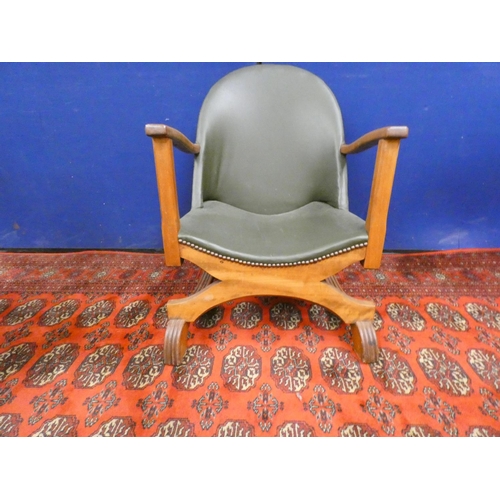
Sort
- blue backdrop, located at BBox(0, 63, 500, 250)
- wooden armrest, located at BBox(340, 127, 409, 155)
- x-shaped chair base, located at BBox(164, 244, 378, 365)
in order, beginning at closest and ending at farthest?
wooden armrest, located at BBox(340, 127, 409, 155) → x-shaped chair base, located at BBox(164, 244, 378, 365) → blue backdrop, located at BBox(0, 63, 500, 250)

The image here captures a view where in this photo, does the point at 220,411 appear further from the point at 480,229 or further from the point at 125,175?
the point at 480,229

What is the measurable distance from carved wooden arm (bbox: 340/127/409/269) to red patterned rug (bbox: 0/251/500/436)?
372 millimetres

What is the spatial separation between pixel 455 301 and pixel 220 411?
0.98 metres

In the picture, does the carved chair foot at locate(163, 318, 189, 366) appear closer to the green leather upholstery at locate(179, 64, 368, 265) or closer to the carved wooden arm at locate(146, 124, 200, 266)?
the carved wooden arm at locate(146, 124, 200, 266)

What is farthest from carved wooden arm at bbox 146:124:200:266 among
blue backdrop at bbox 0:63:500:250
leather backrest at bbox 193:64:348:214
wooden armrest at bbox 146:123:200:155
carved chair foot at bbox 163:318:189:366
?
blue backdrop at bbox 0:63:500:250

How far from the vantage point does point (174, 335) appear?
0.88 metres

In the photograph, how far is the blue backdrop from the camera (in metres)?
1.27

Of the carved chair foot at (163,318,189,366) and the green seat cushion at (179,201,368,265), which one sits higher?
the green seat cushion at (179,201,368,265)

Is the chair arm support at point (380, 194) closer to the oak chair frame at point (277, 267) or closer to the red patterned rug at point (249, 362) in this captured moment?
the oak chair frame at point (277, 267)

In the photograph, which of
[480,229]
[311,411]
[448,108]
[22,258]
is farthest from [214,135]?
[480,229]

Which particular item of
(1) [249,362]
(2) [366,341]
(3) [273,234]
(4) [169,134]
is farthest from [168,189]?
(2) [366,341]

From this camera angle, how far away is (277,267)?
748mm

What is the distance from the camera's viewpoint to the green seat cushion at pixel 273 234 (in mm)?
734

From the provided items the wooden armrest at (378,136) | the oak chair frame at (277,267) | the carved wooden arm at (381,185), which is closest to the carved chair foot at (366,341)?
the oak chair frame at (277,267)
